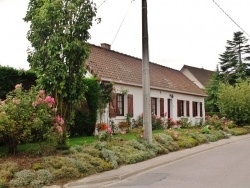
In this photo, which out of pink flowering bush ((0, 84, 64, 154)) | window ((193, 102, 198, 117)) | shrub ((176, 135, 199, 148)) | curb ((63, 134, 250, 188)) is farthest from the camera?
window ((193, 102, 198, 117))

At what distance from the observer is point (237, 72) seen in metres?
57.5

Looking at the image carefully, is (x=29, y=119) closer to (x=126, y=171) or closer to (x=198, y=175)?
(x=126, y=171)

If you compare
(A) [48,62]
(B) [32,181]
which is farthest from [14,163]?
(A) [48,62]

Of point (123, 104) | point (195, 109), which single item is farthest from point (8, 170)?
A: point (195, 109)

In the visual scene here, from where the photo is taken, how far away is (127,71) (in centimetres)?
Result: 2530

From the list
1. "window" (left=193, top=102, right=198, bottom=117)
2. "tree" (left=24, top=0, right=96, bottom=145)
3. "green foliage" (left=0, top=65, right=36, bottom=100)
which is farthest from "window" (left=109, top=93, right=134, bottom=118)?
"window" (left=193, top=102, right=198, bottom=117)

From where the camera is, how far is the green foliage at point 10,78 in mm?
14328

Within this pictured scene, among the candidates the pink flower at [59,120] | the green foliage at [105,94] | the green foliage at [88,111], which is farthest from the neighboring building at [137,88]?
the pink flower at [59,120]

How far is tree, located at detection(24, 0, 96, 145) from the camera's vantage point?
472 inches

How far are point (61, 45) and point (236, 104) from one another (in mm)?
22620

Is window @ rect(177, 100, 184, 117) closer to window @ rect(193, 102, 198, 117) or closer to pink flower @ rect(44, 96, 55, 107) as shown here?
window @ rect(193, 102, 198, 117)

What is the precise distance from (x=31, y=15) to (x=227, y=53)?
51420 millimetres

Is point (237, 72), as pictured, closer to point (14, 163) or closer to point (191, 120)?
point (191, 120)

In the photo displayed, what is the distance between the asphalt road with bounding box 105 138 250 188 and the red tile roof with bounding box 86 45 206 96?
31.1 ft
